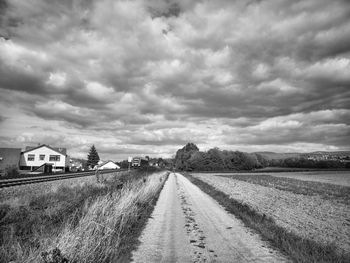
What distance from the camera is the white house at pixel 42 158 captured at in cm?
6656

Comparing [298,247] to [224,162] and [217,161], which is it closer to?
[217,161]

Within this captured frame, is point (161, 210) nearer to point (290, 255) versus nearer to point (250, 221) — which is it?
point (250, 221)

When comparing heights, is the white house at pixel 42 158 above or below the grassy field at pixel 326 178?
above

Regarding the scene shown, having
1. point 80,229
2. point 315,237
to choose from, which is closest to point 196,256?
point 80,229

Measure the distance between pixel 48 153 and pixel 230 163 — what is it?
283 ft

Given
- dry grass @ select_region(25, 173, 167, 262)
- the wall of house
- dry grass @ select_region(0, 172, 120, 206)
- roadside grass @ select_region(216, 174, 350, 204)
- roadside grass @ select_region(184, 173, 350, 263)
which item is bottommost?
roadside grass @ select_region(216, 174, 350, 204)

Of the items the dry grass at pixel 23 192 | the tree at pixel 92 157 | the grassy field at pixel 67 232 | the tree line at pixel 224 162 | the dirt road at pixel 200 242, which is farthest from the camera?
the tree line at pixel 224 162

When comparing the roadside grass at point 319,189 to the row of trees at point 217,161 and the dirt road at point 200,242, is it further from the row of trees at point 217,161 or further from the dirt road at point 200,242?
the row of trees at point 217,161

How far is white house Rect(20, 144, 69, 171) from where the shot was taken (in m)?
66.6

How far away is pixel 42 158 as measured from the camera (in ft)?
224

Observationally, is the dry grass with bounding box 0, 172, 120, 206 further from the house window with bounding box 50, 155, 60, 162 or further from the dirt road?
the house window with bounding box 50, 155, 60, 162

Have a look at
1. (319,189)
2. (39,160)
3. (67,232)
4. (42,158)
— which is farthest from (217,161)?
(67,232)

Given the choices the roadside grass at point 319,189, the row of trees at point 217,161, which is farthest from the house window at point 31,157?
the row of trees at point 217,161

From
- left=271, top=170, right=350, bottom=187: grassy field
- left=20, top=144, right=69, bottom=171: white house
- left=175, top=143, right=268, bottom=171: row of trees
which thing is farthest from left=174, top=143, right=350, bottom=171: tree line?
left=20, top=144, right=69, bottom=171: white house
